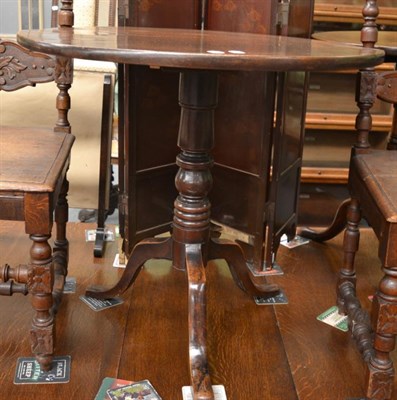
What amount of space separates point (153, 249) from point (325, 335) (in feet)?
1.91

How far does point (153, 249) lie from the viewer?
2059 millimetres

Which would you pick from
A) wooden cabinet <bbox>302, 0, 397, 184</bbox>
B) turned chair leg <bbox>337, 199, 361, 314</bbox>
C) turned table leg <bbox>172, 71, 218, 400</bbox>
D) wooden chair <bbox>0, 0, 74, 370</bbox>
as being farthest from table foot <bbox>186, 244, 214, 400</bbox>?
wooden cabinet <bbox>302, 0, 397, 184</bbox>

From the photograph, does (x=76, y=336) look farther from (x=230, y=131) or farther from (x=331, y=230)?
(x=331, y=230)

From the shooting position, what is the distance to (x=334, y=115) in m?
2.98

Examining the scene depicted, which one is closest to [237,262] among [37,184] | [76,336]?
[76,336]

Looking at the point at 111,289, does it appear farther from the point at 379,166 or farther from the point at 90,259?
the point at 379,166

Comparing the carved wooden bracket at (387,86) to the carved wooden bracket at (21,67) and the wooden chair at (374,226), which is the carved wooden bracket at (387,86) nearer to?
the wooden chair at (374,226)

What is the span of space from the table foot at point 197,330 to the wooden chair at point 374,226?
0.41 m

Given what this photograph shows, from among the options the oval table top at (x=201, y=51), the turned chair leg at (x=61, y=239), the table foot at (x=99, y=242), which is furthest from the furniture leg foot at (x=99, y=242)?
the oval table top at (x=201, y=51)

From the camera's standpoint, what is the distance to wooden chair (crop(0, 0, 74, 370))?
5.32 feet

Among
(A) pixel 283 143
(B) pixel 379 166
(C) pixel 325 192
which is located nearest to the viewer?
(B) pixel 379 166

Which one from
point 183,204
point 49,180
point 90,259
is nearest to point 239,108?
point 183,204

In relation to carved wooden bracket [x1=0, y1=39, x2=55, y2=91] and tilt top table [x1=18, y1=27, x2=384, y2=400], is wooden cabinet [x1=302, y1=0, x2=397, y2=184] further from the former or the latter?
carved wooden bracket [x1=0, y1=39, x2=55, y2=91]

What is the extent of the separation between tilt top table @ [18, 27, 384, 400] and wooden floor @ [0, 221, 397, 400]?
0.34 ft
